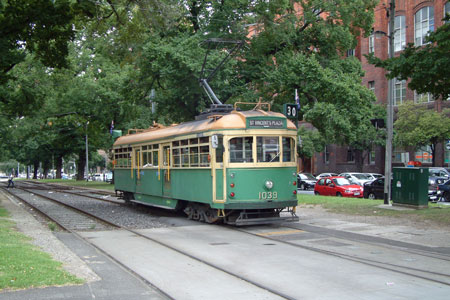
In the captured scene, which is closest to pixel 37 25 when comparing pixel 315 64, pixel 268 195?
pixel 268 195

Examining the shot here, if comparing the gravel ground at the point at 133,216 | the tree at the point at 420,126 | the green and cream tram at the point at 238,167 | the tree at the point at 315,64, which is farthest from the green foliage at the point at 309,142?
the green and cream tram at the point at 238,167

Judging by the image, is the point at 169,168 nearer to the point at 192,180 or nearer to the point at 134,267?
the point at 192,180

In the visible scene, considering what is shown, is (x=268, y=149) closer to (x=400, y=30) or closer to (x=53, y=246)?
(x=53, y=246)

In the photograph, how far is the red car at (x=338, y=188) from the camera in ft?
92.8

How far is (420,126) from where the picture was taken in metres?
39.8

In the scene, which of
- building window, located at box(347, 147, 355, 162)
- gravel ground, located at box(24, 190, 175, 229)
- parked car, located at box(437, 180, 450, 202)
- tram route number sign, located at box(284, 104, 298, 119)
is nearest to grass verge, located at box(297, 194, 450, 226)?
tram route number sign, located at box(284, 104, 298, 119)

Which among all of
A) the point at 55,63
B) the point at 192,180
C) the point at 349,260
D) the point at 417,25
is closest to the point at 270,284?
the point at 349,260

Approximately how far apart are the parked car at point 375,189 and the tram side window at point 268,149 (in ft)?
43.1

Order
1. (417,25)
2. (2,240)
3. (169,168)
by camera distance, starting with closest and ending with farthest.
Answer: (2,240), (169,168), (417,25)

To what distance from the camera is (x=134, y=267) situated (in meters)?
8.86

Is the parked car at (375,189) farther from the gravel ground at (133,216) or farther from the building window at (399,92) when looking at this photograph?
the building window at (399,92)

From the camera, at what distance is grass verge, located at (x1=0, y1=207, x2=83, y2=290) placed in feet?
23.0

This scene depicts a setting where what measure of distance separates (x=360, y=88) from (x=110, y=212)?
13.9 meters

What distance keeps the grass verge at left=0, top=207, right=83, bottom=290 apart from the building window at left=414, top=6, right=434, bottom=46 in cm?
4328
